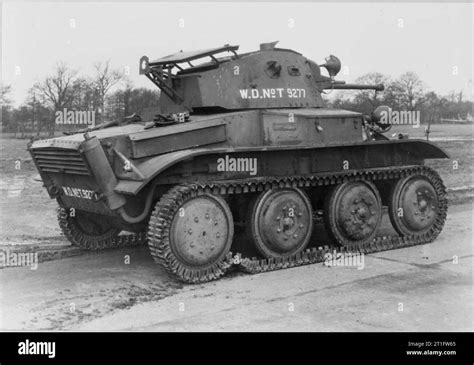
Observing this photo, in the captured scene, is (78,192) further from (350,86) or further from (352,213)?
(350,86)

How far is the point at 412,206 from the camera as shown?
1203 cm

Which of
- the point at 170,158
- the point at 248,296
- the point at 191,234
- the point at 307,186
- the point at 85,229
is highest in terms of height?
the point at 170,158

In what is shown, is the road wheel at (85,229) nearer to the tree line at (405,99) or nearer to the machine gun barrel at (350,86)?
the machine gun barrel at (350,86)

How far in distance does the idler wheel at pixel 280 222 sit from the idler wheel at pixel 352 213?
0.56 m

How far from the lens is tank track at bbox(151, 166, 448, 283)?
30.3 ft

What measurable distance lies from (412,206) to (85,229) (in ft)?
19.3

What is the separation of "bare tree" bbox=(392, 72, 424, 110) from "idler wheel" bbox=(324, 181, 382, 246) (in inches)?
1165

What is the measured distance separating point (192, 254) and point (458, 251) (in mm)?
4822

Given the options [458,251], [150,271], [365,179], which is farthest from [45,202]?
[458,251]

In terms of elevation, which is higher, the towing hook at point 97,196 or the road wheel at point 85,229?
the towing hook at point 97,196

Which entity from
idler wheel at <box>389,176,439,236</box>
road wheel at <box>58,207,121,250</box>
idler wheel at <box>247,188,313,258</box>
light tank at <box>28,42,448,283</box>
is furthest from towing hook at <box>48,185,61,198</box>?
idler wheel at <box>389,176,439,236</box>

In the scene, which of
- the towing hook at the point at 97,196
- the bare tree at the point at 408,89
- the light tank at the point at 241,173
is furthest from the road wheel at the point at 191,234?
the bare tree at the point at 408,89

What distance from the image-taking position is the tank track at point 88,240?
11.3 m

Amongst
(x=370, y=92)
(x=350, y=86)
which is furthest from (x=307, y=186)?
(x=370, y=92)
